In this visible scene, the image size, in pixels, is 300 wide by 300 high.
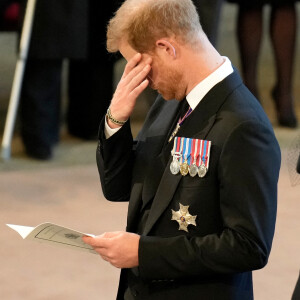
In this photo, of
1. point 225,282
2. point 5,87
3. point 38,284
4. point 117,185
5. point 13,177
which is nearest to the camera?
point 225,282

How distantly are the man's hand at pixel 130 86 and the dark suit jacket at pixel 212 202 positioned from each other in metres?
0.06

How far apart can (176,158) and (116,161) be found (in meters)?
0.23

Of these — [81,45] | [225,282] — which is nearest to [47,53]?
[81,45]

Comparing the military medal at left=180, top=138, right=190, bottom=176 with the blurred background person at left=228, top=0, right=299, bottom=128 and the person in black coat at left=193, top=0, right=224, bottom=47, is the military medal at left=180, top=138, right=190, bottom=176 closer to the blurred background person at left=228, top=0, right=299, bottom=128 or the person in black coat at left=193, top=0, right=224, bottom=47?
the person in black coat at left=193, top=0, right=224, bottom=47

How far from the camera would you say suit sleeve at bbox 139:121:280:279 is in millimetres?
1786

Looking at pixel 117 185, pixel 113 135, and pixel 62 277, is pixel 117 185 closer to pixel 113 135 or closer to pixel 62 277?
pixel 113 135

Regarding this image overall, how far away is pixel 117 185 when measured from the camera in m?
2.13

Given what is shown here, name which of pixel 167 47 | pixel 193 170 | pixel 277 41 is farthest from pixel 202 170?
pixel 277 41

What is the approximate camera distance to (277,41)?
215 inches

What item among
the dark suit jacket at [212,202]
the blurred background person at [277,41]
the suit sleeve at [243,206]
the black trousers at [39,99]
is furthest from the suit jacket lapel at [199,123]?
the blurred background person at [277,41]

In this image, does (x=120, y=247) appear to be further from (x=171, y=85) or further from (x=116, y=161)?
(x=171, y=85)

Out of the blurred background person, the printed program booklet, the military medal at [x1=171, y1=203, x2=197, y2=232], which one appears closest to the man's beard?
the military medal at [x1=171, y1=203, x2=197, y2=232]

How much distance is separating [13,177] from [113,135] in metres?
2.58

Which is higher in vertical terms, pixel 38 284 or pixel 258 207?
pixel 258 207
